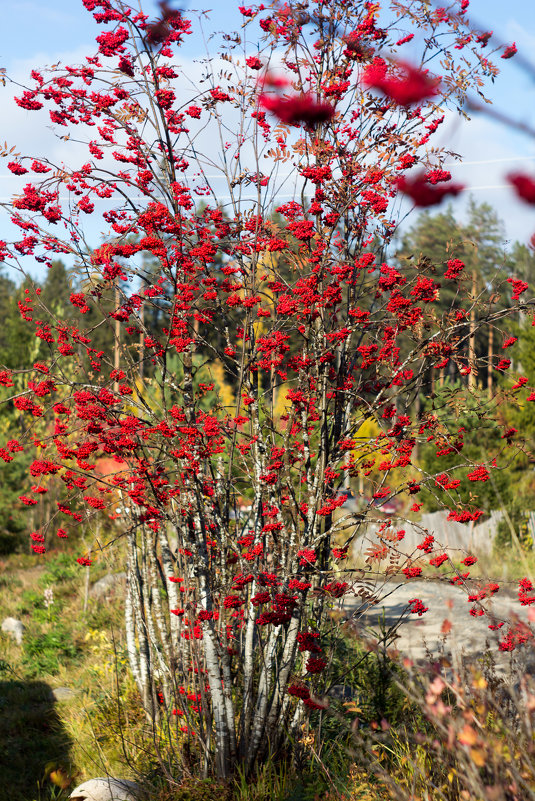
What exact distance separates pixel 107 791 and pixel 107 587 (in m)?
5.36

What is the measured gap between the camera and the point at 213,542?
4.36 metres

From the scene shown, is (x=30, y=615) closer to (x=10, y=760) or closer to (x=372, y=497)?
(x=10, y=760)

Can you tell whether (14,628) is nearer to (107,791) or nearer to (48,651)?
(48,651)

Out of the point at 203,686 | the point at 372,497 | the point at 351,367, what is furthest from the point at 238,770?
the point at 351,367

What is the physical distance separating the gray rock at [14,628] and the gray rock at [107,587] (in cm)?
98

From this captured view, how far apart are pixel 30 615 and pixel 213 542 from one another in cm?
606

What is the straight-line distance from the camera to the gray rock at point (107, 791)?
4047 mm

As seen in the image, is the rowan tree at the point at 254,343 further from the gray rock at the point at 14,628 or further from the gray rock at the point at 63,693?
the gray rock at the point at 14,628

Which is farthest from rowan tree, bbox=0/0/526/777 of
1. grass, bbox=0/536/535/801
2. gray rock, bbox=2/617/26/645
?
gray rock, bbox=2/617/26/645

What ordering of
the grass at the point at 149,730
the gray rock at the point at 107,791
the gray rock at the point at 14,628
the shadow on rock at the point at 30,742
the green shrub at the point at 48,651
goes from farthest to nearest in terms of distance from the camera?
the gray rock at the point at 14,628 → the green shrub at the point at 48,651 → the shadow on rock at the point at 30,742 → the gray rock at the point at 107,791 → the grass at the point at 149,730

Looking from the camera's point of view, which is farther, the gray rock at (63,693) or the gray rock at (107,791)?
the gray rock at (63,693)

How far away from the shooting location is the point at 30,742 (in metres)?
5.88

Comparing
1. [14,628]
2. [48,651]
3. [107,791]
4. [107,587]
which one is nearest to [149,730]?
[107,791]

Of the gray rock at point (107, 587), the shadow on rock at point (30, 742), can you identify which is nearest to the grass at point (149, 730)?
the shadow on rock at point (30, 742)
